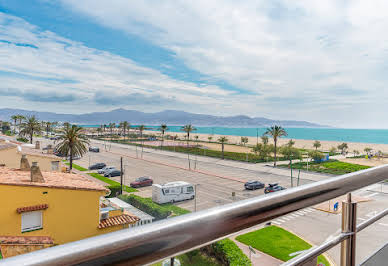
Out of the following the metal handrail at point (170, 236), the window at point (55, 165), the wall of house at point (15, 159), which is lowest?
the window at point (55, 165)

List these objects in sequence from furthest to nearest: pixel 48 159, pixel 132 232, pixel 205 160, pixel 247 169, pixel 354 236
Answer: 1. pixel 205 160
2. pixel 247 169
3. pixel 48 159
4. pixel 354 236
5. pixel 132 232

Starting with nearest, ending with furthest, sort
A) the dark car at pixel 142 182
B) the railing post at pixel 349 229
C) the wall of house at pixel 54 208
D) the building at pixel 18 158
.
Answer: the railing post at pixel 349 229
the wall of house at pixel 54 208
the building at pixel 18 158
the dark car at pixel 142 182

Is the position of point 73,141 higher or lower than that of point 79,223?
higher

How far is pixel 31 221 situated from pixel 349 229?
10892mm

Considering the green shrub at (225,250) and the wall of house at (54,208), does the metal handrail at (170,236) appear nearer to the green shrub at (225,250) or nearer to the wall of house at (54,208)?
the green shrub at (225,250)

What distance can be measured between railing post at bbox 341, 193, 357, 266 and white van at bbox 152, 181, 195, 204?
24257 mm

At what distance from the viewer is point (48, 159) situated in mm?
22812

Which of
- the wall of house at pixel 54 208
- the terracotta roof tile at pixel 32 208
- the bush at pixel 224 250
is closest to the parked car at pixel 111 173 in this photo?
the wall of house at pixel 54 208

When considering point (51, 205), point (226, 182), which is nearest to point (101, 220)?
point (51, 205)

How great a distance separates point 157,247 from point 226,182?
33903mm

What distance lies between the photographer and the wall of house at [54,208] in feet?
31.4

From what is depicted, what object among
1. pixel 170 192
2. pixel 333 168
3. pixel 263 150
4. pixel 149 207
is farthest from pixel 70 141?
pixel 333 168

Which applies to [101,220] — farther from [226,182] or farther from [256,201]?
[226,182]

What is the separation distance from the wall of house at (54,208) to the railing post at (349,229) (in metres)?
9.36
